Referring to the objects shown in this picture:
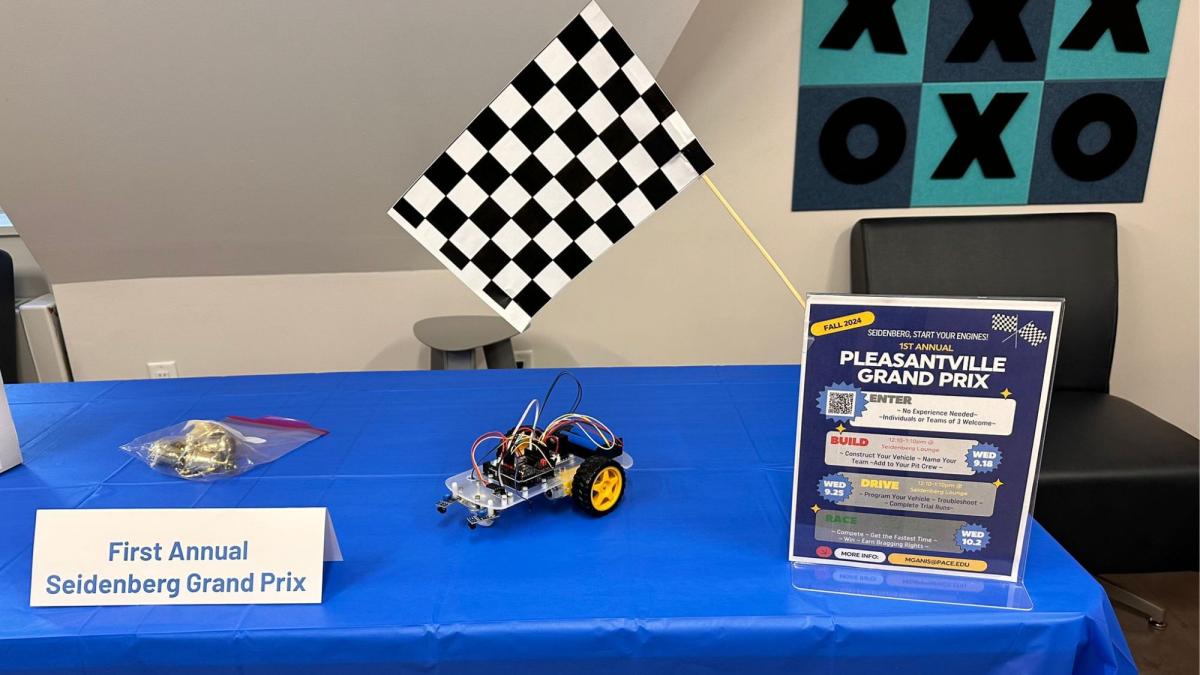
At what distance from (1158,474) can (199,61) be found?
244 centimetres

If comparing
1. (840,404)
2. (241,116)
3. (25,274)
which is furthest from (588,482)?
(25,274)

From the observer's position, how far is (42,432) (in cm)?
129

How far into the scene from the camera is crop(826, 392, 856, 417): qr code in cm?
85

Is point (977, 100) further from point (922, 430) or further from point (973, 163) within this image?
point (922, 430)

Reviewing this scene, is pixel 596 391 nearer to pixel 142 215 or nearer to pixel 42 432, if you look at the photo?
pixel 42 432

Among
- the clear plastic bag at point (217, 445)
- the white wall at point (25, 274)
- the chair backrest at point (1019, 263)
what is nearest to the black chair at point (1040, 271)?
the chair backrest at point (1019, 263)

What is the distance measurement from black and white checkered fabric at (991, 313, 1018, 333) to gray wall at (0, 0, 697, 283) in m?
1.19

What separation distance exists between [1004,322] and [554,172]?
0.67 m

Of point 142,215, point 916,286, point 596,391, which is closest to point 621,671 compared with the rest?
point 596,391

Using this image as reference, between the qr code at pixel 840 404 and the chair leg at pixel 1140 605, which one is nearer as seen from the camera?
the qr code at pixel 840 404

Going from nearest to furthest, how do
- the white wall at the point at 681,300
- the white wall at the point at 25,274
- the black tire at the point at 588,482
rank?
the black tire at the point at 588,482
the white wall at the point at 681,300
the white wall at the point at 25,274

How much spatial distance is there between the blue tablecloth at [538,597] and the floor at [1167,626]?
1.12 metres

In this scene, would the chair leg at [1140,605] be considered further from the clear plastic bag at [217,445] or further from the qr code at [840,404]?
the clear plastic bag at [217,445]

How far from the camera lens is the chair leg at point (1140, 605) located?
1741 millimetres
